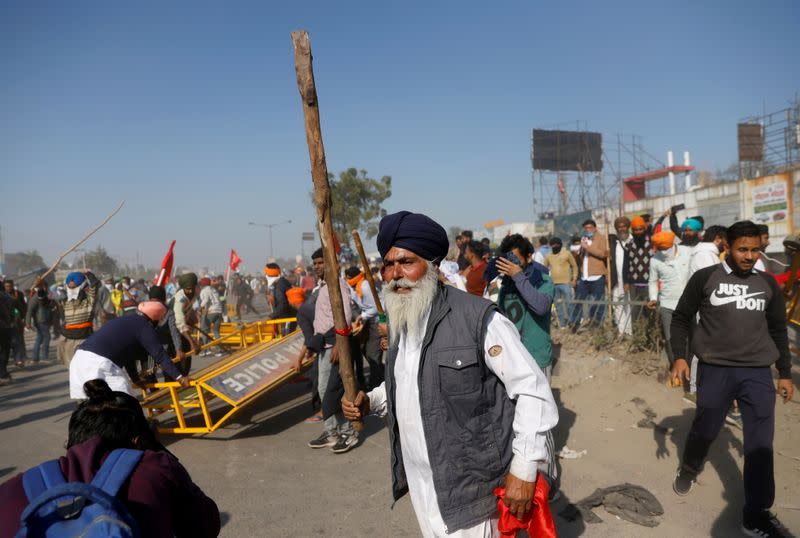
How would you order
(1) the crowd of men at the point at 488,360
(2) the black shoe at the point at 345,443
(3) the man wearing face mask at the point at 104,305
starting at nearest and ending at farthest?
(1) the crowd of men at the point at 488,360, (2) the black shoe at the point at 345,443, (3) the man wearing face mask at the point at 104,305

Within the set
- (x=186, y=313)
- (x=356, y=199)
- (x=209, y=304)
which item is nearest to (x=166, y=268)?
(x=186, y=313)

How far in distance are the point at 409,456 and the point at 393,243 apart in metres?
0.92

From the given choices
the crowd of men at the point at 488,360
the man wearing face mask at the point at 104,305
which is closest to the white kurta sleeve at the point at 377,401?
the crowd of men at the point at 488,360

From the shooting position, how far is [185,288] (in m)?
7.37

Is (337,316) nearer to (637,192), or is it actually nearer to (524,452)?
(524,452)

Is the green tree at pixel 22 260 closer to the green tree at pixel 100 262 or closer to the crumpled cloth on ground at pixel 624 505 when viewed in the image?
the green tree at pixel 100 262

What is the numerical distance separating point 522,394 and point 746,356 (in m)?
2.25

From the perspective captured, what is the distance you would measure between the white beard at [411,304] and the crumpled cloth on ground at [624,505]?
7.96ft

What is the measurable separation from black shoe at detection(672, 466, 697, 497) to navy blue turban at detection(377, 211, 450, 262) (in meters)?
2.90

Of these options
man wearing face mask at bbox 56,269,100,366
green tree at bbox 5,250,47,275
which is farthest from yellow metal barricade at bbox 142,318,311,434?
green tree at bbox 5,250,47,275

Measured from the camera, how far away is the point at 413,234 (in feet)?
7.58

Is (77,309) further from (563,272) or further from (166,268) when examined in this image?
(563,272)

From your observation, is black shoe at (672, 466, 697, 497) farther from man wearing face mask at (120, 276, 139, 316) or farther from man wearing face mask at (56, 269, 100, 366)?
man wearing face mask at (56, 269, 100, 366)

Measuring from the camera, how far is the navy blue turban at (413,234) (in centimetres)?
232
